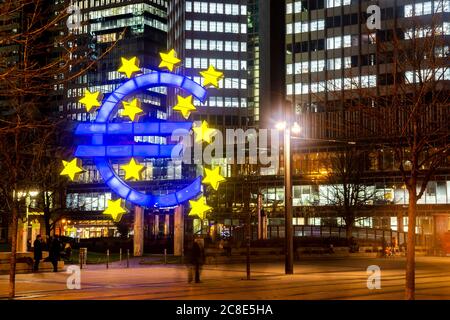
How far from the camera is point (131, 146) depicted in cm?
4084

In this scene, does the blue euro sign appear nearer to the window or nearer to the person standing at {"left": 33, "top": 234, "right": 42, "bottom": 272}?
the person standing at {"left": 33, "top": 234, "right": 42, "bottom": 272}

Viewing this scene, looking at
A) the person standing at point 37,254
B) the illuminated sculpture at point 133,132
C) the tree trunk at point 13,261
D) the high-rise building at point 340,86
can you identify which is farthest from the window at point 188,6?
the tree trunk at point 13,261

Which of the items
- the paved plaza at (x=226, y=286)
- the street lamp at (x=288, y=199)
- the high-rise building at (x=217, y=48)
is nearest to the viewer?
the paved plaza at (x=226, y=286)

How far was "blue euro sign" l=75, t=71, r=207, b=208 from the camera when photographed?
4016cm

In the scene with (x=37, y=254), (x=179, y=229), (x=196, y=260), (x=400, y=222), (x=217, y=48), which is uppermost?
(x=217, y=48)

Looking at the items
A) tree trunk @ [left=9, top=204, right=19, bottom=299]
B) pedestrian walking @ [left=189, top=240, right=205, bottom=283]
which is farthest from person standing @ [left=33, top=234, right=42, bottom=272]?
tree trunk @ [left=9, top=204, right=19, bottom=299]

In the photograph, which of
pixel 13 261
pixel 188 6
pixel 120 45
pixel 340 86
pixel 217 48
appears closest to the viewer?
pixel 13 261

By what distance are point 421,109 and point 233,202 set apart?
232 ft

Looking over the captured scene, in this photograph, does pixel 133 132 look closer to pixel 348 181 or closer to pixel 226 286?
pixel 226 286

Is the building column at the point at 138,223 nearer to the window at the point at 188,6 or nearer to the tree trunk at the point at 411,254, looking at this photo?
the tree trunk at the point at 411,254

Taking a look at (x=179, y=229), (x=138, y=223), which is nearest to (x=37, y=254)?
→ (x=138, y=223)

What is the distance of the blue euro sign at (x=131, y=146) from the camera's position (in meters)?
40.2
